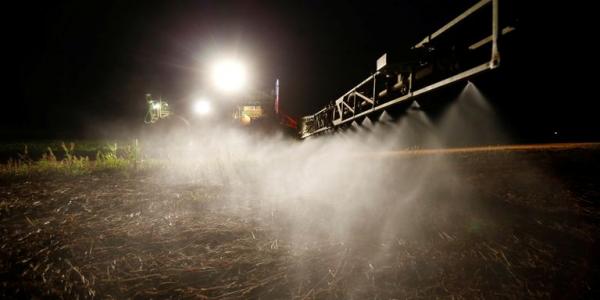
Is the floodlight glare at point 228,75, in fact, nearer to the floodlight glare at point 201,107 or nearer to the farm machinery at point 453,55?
the floodlight glare at point 201,107

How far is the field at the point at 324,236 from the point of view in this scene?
190 centimetres

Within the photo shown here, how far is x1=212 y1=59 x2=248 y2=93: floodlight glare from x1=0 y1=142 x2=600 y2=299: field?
27.9 feet

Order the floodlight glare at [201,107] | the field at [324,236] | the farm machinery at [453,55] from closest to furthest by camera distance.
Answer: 1. the field at [324,236]
2. the farm machinery at [453,55]
3. the floodlight glare at [201,107]

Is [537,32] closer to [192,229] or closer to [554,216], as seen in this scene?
[554,216]

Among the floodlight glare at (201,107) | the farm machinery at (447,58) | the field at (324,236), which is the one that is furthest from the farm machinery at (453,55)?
the floodlight glare at (201,107)

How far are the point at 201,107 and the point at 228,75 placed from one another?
203 centimetres

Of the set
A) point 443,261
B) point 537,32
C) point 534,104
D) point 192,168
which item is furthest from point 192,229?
point 534,104

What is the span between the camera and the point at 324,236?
264 centimetres

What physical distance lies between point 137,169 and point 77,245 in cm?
295

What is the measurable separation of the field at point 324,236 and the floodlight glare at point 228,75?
8.51m

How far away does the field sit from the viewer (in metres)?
1.90

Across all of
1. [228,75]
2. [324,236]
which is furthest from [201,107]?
[324,236]

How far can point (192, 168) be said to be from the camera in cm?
540

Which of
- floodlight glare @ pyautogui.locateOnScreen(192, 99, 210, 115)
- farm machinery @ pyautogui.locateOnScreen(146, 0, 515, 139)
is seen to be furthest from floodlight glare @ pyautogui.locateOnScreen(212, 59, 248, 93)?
farm machinery @ pyautogui.locateOnScreen(146, 0, 515, 139)
